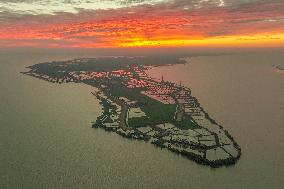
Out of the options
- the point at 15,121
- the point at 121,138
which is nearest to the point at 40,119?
the point at 15,121

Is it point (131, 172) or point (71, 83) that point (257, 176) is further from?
point (71, 83)

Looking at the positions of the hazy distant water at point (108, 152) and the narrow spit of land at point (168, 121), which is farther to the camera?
the narrow spit of land at point (168, 121)

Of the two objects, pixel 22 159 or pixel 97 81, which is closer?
pixel 22 159

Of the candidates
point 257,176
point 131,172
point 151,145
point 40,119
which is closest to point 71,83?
point 40,119

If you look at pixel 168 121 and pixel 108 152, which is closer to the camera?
pixel 108 152

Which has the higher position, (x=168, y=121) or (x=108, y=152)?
(x=168, y=121)

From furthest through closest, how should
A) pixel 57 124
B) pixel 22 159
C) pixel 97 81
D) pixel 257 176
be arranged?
pixel 97 81
pixel 57 124
pixel 22 159
pixel 257 176

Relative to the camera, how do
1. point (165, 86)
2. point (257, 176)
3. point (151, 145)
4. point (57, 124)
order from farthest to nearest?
point (165, 86) → point (57, 124) → point (151, 145) → point (257, 176)

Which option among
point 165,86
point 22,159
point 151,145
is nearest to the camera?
point 22,159

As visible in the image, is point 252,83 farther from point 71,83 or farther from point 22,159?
point 22,159

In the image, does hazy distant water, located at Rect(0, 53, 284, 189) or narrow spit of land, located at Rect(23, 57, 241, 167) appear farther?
narrow spit of land, located at Rect(23, 57, 241, 167)
